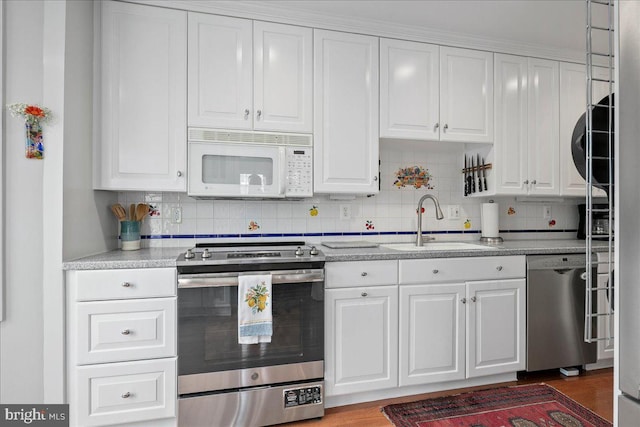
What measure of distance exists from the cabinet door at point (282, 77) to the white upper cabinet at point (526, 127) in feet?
4.94

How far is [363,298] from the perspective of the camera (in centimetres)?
210

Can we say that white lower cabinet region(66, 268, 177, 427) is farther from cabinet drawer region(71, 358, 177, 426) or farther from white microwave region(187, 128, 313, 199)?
white microwave region(187, 128, 313, 199)

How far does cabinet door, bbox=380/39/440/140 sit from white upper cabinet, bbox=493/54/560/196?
1.83ft

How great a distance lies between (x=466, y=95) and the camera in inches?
103

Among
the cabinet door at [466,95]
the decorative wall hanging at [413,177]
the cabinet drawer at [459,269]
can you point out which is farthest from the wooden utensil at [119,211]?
the cabinet door at [466,95]

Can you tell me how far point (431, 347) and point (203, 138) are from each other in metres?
1.95

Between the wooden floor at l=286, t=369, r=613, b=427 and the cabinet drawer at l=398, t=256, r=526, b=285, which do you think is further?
the cabinet drawer at l=398, t=256, r=526, b=285

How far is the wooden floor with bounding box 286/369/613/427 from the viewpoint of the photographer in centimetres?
199

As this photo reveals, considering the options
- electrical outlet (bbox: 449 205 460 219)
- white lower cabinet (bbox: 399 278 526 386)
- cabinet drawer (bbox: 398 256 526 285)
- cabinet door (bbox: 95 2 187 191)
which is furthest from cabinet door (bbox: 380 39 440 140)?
cabinet door (bbox: 95 2 187 191)

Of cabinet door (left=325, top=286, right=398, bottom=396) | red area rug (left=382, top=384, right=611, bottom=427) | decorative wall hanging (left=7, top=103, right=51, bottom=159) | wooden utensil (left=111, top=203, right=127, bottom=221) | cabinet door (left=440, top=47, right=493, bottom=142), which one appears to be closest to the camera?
decorative wall hanging (left=7, top=103, right=51, bottom=159)

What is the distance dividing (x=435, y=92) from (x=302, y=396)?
2.23 meters

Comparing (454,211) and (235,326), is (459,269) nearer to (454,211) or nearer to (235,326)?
(454,211)

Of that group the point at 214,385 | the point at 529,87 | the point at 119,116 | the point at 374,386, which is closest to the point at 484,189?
the point at 529,87

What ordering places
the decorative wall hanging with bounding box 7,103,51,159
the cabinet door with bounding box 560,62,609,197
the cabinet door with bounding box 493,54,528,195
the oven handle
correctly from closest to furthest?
the decorative wall hanging with bounding box 7,103,51,159, the oven handle, the cabinet door with bounding box 493,54,528,195, the cabinet door with bounding box 560,62,609,197
